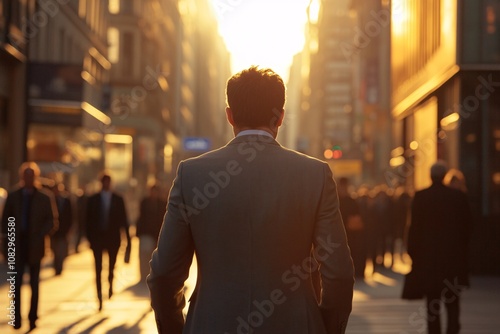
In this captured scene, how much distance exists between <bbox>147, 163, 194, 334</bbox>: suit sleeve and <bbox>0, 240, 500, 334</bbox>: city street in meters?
8.60

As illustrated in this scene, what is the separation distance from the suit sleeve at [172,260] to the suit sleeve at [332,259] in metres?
0.49

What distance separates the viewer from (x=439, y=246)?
10.0 metres

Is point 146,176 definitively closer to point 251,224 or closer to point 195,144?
point 195,144

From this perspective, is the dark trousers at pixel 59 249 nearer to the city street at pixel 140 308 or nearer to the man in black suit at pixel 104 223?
the city street at pixel 140 308

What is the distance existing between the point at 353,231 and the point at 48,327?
8.50m

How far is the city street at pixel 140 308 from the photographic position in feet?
42.3

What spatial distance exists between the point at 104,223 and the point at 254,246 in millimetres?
11442

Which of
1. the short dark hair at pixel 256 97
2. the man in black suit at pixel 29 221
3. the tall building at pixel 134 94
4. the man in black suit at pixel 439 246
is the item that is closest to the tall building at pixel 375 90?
the tall building at pixel 134 94

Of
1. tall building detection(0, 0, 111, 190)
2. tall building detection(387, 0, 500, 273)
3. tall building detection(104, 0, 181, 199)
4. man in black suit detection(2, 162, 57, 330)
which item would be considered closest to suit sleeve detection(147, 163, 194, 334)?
man in black suit detection(2, 162, 57, 330)

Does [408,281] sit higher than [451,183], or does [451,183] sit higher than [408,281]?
[451,183]

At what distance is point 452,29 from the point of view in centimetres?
2411

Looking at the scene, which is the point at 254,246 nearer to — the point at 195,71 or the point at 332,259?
the point at 332,259

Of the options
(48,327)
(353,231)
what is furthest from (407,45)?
(48,327)

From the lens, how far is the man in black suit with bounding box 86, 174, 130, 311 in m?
15.0
